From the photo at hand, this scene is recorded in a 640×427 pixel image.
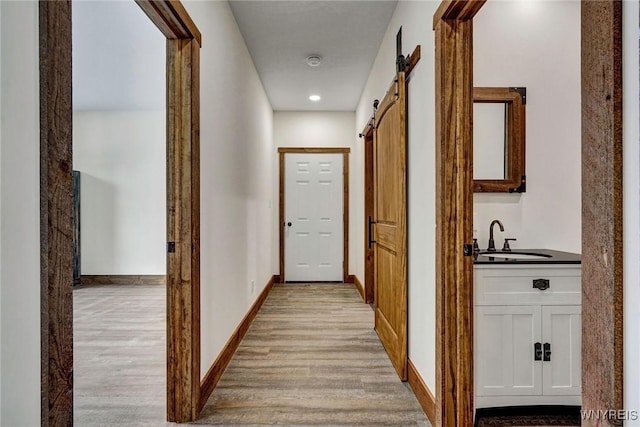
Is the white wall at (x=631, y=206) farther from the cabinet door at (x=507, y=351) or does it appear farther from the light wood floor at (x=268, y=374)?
the light wood floor at (x=268, y=374)

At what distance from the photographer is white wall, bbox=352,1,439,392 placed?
1999 mm

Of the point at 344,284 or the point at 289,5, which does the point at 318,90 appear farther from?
the point at 344,284

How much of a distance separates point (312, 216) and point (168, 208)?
397 centimetres

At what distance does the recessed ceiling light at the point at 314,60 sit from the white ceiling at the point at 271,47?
0.16 feet

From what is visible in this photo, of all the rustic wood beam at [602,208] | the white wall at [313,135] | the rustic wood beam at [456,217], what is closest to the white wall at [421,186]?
the rustic wood beam at [456,217]

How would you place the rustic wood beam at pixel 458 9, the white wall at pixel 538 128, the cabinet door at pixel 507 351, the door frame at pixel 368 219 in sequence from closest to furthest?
the rustic wood beam at pixel 458 9 → the cabinet door at pixel 507 351 → the white wall at pixel 538 128 → the door frame at pixel 368 219

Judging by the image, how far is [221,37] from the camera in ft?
8.55

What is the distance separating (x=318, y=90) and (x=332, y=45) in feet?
4.27

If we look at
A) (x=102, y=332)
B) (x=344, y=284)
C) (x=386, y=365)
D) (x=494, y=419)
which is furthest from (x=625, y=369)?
(x=344, y=284)

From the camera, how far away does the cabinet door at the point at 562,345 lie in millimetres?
1921

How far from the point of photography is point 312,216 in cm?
588
